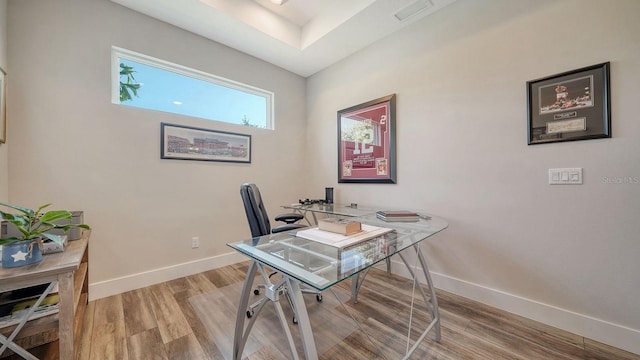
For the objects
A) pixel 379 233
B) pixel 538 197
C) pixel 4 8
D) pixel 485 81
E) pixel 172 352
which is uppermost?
pixel 4 8

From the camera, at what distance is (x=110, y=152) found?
2.18m

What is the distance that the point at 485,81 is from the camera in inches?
78.8

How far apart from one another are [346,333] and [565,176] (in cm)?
192

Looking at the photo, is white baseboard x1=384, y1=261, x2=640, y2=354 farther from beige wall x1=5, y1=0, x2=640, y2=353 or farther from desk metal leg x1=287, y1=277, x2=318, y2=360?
desk metal leg x1=287, y1=277, x2=318, y2=360

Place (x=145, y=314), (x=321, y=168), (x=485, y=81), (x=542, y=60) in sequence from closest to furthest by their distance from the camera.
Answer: (x=542, y=60) → (x=145, y=314) → (x=485, y=81) → (x=321, y=168)

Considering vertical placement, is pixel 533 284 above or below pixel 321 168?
below

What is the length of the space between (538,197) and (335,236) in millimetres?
1658

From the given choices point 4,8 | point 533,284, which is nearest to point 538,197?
point 533,284

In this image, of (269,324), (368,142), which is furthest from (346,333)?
(368,142)

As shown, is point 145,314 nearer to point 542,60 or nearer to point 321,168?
point 321,168

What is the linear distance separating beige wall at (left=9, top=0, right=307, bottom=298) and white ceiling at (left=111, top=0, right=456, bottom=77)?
23 centimetres

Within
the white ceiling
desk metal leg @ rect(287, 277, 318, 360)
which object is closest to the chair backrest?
desk metal leg @ rect(287, 277, 318, 360)

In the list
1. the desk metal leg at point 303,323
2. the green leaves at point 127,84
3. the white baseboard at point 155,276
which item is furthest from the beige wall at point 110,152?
the desk metal leg at point 303,323

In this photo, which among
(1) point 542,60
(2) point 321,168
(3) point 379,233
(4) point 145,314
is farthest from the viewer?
(2) point 321,168
